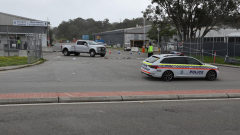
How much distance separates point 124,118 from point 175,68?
7380 millimetres

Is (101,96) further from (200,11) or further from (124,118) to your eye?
(200,11)

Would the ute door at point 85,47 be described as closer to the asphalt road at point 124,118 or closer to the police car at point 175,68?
the police car at point 175,68

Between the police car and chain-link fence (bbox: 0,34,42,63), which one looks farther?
chain-link fence (bbox: 0,34,42,63)

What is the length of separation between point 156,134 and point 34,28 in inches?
1773

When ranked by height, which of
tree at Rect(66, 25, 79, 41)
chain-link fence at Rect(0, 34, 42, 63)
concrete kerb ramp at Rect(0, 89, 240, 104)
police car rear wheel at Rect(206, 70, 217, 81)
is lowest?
concrete kerb ramp at Rect(0, 89, 240, 104)

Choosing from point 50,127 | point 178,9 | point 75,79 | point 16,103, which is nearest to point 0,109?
point 16,103

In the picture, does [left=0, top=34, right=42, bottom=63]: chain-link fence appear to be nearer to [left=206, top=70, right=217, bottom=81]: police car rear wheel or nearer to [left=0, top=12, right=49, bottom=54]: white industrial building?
[left=206, top=70, right=217, bottom=81]: police car rear wheel

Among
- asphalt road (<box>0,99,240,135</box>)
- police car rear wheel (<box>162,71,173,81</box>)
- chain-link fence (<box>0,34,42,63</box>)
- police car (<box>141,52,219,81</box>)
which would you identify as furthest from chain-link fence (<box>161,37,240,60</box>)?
asphalt road (<box>0,99,240,135</box>)

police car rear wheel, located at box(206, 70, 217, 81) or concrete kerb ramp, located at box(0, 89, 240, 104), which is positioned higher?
police car rear wheel, located at box(206, 70, 217, 81)

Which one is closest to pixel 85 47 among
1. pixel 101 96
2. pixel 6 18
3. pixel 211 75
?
pixel 211 75

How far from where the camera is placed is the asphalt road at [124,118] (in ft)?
18.1

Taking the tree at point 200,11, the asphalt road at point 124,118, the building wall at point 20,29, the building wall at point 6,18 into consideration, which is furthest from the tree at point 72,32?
the asphalt road at point 124,118

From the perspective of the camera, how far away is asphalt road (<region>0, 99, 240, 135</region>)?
5520 millimetres

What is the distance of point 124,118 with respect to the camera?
6469mm
